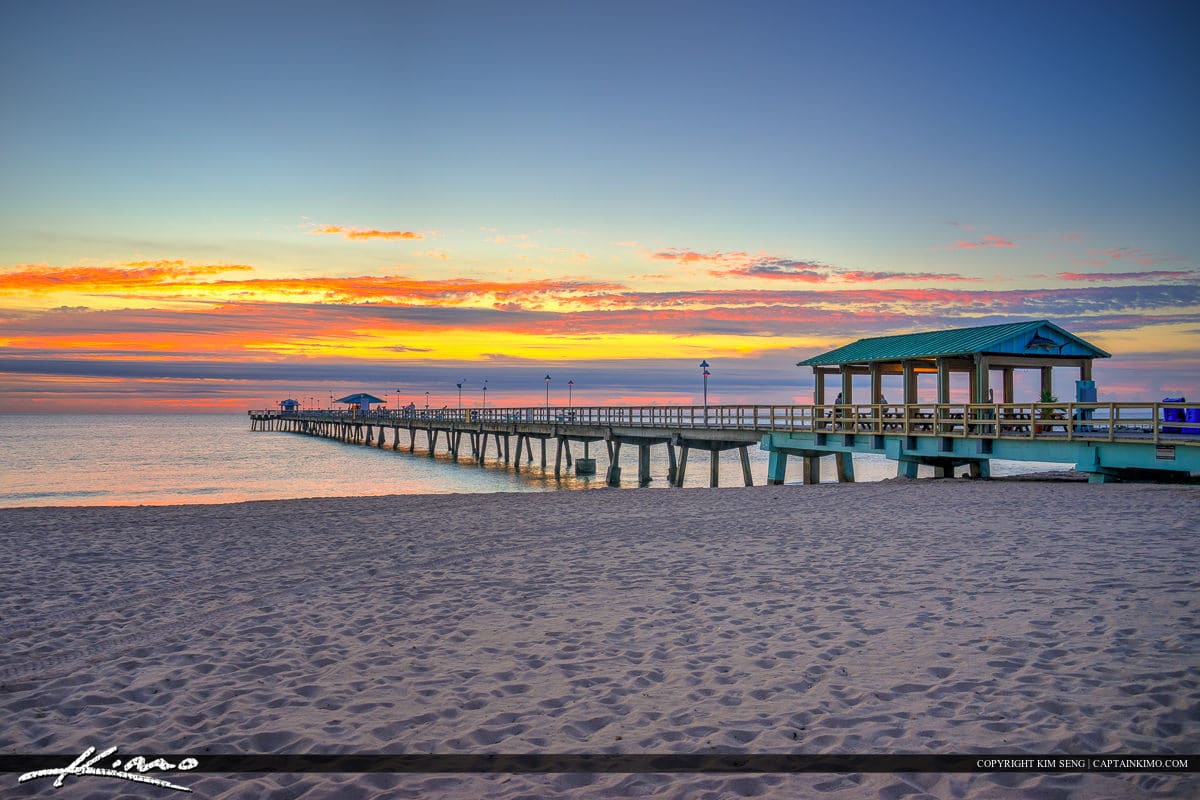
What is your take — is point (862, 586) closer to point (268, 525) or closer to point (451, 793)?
point (451, 793)

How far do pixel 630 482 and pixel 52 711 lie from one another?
37731mm

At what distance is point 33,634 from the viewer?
6680 mm

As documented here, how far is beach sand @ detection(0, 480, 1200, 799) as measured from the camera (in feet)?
13.7

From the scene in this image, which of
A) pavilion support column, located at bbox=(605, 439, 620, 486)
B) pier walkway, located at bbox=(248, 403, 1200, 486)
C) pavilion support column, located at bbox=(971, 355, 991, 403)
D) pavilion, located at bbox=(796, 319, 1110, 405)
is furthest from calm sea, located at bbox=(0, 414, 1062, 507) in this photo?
pavilion support column, located at bbox=(971, 355, 991, 403)

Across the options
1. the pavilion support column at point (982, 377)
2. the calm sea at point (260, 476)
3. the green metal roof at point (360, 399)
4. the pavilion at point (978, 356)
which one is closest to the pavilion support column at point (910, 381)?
the pavilion at point (978, 356)

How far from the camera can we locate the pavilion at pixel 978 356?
76.1ft

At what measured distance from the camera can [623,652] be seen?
5910 millimetres

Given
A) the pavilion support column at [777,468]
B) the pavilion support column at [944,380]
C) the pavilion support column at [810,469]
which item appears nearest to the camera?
the pavilion support column at [944,380]

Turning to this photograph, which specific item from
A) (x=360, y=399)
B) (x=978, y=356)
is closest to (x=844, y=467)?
(x=978, y=356)

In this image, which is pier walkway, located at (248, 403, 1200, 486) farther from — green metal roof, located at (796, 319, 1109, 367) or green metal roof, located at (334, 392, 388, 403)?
green metal roof, located at (334, 392, 388, 403)

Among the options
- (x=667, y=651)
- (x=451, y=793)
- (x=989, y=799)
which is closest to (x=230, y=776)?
(x=451, y=793)

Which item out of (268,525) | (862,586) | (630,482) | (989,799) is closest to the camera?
(989,799)

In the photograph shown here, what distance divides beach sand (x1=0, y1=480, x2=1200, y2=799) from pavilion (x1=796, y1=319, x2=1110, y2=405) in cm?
1272

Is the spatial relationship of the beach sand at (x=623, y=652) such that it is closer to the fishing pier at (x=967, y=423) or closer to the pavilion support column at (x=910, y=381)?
the fishing pier at (x=967, y=423)
